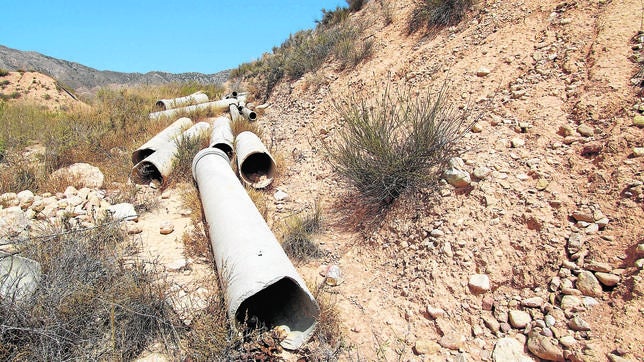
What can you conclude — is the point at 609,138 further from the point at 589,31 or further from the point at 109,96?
the point at 109,96

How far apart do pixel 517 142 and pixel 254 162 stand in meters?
3.99

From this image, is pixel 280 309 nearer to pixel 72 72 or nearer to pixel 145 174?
pixel 145 174

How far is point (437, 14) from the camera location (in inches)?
264

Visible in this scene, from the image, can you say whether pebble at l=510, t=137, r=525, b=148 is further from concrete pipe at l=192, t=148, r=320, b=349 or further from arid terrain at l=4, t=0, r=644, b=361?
concrete pipe at l=192, t=148, r=320, b=349

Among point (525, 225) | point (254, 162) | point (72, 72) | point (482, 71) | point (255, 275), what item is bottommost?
point (525, 225)

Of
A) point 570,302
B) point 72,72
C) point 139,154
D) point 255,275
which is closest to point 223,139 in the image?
point 139,154

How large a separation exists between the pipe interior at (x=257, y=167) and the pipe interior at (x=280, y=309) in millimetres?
2725

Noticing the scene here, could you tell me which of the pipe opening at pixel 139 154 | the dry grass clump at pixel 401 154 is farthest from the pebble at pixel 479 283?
the pipe opening at pixel 139 154

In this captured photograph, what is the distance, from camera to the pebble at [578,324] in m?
1.97

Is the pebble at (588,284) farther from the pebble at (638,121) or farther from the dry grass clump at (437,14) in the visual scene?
the dry grass clump at (437,14)

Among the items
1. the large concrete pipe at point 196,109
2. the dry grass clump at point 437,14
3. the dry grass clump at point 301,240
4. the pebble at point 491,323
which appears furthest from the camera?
the large concrete pipe at point 196,109

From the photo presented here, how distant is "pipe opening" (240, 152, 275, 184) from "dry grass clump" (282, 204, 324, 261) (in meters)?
1.73

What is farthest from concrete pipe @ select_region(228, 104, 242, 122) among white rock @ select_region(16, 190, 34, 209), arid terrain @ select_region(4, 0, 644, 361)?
white rock @ select_region(16, 190, 34, 209)

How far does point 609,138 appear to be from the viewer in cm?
287
